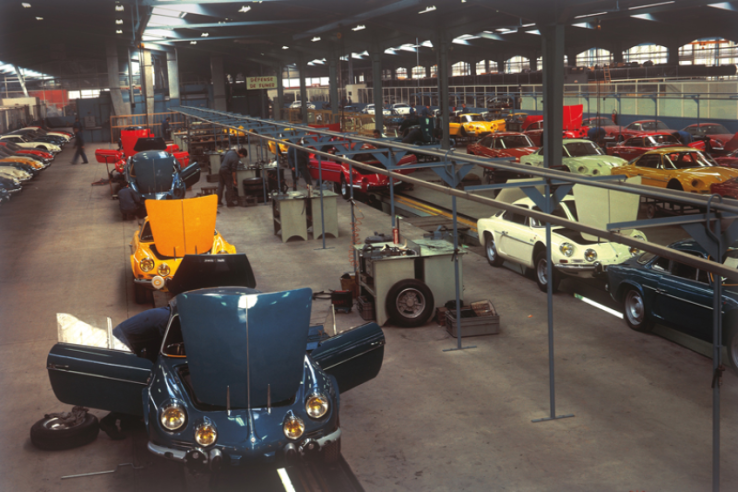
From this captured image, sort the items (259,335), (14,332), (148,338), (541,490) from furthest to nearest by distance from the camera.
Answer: (14,332) < (148,338) < (541,490) < (259,335)

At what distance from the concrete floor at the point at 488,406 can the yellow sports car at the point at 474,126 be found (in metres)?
27.8

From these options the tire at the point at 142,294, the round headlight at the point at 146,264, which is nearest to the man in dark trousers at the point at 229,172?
the tire at the point at 142,294

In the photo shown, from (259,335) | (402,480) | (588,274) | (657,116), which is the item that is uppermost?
(657,116)

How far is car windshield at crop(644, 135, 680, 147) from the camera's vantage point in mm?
24516

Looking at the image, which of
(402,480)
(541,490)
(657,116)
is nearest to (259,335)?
(402,480)

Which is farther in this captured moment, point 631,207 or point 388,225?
point 388,225

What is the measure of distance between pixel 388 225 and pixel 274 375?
532 inches

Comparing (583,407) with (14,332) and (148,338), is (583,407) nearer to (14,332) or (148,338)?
(148,338)

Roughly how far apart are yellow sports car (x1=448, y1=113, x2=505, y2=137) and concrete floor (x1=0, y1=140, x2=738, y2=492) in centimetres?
2780

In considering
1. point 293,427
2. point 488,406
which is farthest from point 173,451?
point 488,406

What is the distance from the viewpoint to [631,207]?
11742 mm

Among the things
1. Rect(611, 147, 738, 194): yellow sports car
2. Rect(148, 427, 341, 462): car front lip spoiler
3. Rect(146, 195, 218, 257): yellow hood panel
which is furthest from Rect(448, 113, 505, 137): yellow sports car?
Rect(148, 427, 341, 462): car front lip spoiler

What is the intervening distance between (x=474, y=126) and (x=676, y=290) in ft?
107

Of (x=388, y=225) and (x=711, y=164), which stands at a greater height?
(x=711, y=164)
